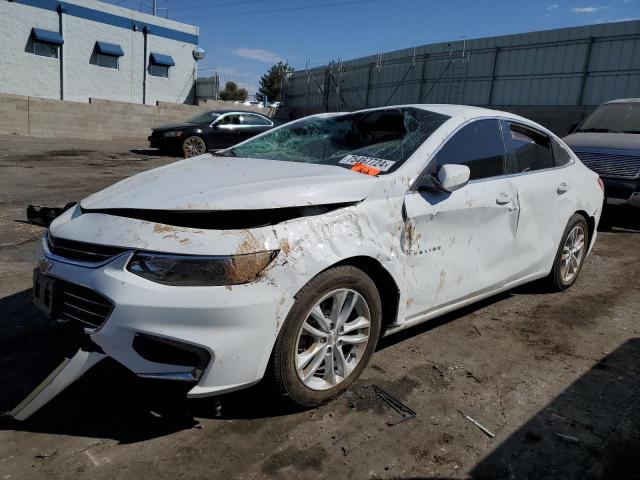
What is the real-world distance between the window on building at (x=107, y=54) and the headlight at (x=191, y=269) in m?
27.3

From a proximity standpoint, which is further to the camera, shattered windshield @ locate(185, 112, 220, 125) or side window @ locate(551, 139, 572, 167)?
shattered windshield @ locate(185, 112, 220, 125)

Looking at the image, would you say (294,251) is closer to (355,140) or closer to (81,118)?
(355,140)

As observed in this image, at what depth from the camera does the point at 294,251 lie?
2.33 meters

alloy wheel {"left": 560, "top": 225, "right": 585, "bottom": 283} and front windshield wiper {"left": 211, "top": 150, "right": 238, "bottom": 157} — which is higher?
front windshield wiper {"left": 211, "top": 150, "right": 238, "bottom": 157}

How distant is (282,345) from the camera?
7.66 ft

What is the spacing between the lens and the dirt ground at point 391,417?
221cm

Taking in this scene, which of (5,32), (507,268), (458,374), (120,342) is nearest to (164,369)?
(120,342)

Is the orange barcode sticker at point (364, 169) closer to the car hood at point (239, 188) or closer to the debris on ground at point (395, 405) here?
the car hood at point (239, 188)

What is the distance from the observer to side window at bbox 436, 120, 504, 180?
322 centimetres

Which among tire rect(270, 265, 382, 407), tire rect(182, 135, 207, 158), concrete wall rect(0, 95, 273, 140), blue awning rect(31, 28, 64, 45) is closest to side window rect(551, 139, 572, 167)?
tire rect(270, 265, 382, 407)

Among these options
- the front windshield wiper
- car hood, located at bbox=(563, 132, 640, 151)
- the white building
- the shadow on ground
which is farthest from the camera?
the white building

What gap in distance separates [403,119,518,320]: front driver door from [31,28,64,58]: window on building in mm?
25687

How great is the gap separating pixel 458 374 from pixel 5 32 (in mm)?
26575

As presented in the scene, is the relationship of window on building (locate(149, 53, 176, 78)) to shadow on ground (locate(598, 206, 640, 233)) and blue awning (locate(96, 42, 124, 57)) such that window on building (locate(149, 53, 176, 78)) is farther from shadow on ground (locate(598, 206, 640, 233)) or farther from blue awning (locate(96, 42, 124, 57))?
shadow on ground (locate(598, 206, 640, 233))
